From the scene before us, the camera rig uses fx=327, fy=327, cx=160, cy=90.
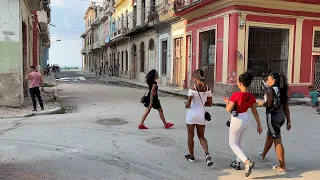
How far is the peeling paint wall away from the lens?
435 inches

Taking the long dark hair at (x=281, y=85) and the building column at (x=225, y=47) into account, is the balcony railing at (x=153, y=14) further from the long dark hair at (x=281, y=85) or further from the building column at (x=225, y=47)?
the long dark hair at (x=281, y=85)

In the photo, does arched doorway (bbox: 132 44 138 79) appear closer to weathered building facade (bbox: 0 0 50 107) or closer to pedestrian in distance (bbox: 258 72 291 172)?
weathered building facade (bbox: 0 0 50 107)

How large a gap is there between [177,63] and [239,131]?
57.0 ft

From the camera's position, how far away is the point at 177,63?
859 inches

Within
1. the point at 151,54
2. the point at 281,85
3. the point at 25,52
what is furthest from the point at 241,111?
the point at 151,54

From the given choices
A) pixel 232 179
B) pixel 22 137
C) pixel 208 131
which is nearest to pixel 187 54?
pixel 208 131

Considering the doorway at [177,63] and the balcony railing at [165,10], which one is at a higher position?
the balcony railing at [165,10]

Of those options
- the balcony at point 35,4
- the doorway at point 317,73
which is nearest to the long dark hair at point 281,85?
the balcony at point 35,4

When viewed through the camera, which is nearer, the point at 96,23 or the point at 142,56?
the point at 142,56

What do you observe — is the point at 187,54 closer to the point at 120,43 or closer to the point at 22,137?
the point at 22,137

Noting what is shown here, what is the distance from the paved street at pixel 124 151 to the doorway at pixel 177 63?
1279cm

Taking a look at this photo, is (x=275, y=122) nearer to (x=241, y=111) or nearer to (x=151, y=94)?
(x=241, y=111)

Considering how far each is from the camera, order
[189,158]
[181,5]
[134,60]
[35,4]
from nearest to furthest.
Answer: [189,158]
[35,4]
[181,5]
[134,60]

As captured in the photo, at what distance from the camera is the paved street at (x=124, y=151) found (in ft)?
15.4
